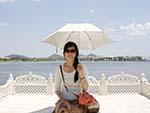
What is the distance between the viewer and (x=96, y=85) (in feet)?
41.3

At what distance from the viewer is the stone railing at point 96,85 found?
12594 millimetres

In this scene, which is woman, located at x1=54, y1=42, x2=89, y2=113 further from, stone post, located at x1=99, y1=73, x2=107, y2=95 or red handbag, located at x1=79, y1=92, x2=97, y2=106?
stone post, located at x1=99, y1=73, x2=107, y2=95

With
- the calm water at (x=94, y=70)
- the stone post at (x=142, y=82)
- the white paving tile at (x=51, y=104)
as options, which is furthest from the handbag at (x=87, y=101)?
the calm water at (x=94, y=70)

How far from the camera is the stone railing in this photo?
12594mm

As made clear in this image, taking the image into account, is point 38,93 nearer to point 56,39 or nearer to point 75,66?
point 56,39

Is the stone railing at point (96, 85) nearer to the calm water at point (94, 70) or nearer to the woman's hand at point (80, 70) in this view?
the woman's hand at point (80, 70)

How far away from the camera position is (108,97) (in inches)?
A: 472

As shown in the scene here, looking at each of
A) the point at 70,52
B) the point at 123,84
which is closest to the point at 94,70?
the point at 123,84

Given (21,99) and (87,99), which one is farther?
(21,99)

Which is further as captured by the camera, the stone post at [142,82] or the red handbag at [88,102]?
the stone post at [142,82]

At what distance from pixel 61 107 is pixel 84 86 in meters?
0.48

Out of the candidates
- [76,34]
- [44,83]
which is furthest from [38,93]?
[76,34]

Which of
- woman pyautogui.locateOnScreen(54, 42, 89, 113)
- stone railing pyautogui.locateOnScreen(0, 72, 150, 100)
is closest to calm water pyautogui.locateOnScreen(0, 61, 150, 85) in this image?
stone railing pyautogui.locateOnScreen(0, 72, 150, 100)

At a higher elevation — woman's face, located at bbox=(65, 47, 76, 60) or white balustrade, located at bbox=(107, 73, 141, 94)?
woman's face, located at bbox=(65, 47, 76, 60)
